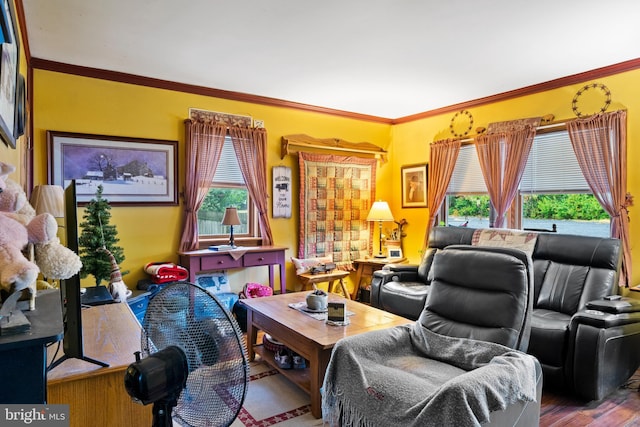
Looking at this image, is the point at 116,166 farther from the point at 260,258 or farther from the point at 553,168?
the point at 553,168

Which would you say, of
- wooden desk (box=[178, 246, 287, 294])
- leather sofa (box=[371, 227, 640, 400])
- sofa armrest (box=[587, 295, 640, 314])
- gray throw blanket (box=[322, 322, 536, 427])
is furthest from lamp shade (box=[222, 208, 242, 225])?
sofa armrest (box=[587, 295, 640, 314])

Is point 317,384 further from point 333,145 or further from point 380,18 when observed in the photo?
point 333,145

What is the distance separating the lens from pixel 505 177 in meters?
4.21

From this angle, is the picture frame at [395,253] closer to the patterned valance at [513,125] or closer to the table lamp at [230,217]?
the patterned valance at [513,125]

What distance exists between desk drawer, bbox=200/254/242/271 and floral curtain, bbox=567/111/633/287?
11.2 feet

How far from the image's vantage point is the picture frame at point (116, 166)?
3.44 m

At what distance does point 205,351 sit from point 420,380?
129cm

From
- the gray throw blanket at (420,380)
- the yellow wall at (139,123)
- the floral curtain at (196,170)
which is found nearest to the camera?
the gray throw blanket at (420,380)

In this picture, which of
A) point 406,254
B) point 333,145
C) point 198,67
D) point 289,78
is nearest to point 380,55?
point 289,78

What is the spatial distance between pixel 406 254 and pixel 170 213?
10.3 ft

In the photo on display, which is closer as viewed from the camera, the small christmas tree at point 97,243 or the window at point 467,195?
the small christmas tree at point 97,243

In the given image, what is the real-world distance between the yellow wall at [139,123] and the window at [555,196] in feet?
8.05

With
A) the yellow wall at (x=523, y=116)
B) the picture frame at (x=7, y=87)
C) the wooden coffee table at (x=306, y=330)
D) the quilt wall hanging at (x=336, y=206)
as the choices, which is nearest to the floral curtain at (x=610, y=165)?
the yellow wall at (x=523, y=116)

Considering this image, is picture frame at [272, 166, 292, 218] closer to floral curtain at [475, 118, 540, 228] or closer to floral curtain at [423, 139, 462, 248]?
floral curtain at [423, 139, 462, 248]
